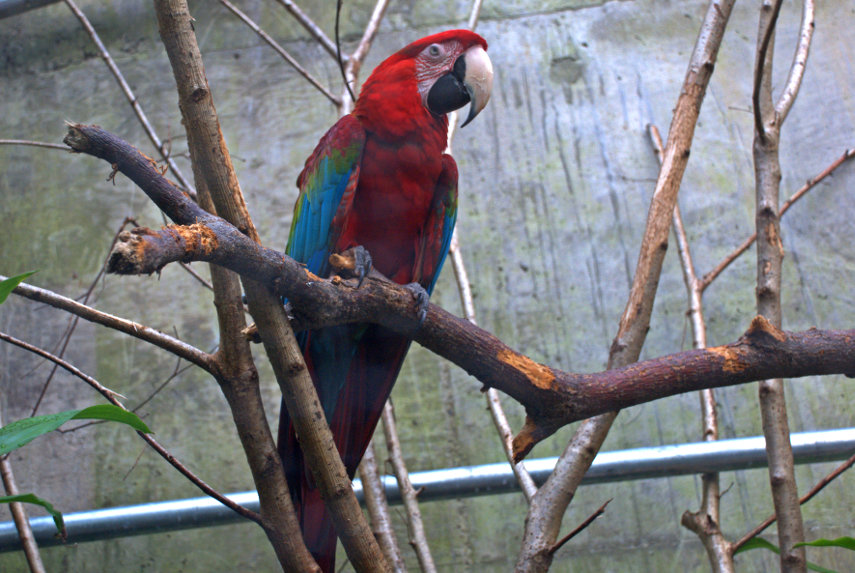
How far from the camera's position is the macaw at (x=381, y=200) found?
130 centimetres

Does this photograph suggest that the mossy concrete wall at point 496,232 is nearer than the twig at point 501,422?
No

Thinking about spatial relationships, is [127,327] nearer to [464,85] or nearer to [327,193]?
[327,193]

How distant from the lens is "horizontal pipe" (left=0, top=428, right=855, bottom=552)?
1.72 m

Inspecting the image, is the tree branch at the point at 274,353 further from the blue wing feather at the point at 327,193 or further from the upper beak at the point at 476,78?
the upper beak at the point at 476,78

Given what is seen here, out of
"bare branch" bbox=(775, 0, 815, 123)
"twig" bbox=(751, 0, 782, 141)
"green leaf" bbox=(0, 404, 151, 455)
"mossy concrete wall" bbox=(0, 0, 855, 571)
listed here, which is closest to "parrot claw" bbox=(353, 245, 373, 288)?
"green leaf" bbox=(0, 404, 151, 455)

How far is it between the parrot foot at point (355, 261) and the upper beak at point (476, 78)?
1.37 ft

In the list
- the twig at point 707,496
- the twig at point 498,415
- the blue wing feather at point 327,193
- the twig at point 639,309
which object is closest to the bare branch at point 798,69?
the twig at point 639,309

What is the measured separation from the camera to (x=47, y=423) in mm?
723

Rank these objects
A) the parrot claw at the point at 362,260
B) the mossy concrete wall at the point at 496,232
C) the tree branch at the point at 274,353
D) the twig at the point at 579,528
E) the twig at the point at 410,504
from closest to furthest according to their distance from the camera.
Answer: the tree branch at the point at 274,353 < the twig at the point at 579,528 < the parrot claw at the point at 362,260 < the twig at the point at 410,504 < the mossy concrete wall at the point at 496,232

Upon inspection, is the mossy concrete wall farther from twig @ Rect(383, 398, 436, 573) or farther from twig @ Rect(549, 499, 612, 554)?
twig @ Rect(549, 499, 612, 554)

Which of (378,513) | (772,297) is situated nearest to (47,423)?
(378,513)

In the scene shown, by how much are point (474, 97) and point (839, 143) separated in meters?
1.92

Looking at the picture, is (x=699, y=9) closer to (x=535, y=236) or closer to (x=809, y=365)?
(x=535, y=236)

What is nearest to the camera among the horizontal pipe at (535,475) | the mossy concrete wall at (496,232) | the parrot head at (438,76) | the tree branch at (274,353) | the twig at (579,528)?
the tree branch at (274,353)
